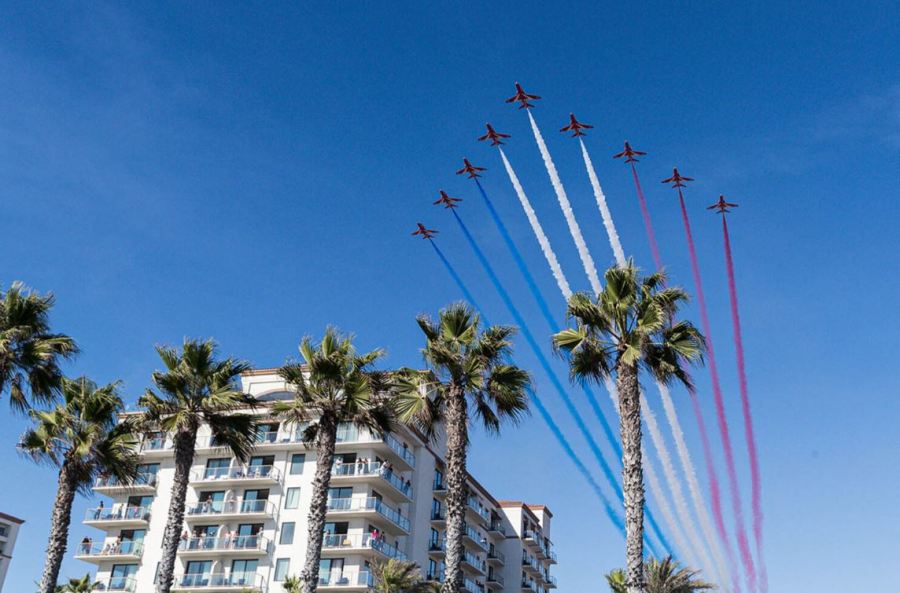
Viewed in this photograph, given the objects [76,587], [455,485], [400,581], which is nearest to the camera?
[455,485]

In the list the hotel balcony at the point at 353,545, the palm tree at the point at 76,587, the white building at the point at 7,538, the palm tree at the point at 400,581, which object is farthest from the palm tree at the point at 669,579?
the white building at the point at 7,538

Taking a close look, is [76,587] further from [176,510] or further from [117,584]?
[176,510]

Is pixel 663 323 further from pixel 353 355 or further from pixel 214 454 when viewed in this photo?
pixel 214 454

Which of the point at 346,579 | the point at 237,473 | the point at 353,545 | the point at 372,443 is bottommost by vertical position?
the point at 346,579

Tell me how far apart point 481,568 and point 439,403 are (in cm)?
4731

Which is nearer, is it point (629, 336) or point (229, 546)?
point (629, 336)

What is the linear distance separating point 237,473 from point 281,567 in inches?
310

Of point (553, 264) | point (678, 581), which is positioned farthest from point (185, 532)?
point (678, 581)

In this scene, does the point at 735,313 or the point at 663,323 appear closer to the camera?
the point at 663,323

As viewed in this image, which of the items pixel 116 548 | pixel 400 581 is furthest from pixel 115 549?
pixel 400 581

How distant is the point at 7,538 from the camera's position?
120 metres

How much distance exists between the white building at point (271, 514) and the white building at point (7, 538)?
62932 mm

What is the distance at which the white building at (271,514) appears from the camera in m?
59.8

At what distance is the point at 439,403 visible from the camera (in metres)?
34.2
